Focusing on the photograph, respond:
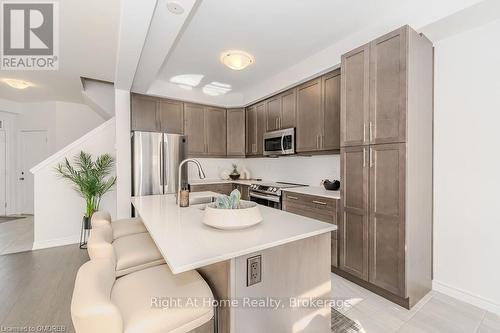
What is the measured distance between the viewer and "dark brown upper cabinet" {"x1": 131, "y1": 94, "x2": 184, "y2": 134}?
3.77 m

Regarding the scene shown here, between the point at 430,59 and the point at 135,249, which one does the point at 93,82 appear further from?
the point at 430,59

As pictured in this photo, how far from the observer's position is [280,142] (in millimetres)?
3693

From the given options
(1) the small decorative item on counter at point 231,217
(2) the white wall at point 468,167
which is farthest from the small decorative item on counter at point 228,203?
(2) the white wall at point 468,167

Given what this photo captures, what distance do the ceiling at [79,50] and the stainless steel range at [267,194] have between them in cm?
275

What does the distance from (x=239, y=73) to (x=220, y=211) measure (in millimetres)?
3005

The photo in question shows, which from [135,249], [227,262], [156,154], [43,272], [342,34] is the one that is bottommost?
[43,272]

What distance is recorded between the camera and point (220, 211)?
1.35m

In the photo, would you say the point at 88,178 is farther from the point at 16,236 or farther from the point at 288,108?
the point at 288,108

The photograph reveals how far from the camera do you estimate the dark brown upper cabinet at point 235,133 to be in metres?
4.66

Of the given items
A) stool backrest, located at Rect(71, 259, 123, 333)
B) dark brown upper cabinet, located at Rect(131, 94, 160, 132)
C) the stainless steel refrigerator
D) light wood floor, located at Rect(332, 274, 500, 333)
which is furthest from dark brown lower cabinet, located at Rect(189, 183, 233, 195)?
stool backrest, located at Rect(71, 259, 123, 333)

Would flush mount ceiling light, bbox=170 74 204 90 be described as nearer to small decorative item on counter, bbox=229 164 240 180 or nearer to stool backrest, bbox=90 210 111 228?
small decorative item on counter, bbox=229 164 240 180

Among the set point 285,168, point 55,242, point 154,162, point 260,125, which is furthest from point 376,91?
point 55,242

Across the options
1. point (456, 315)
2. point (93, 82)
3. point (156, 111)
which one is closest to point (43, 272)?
point (156, 111)

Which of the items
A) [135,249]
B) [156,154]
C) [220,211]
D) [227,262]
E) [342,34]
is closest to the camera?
[227,262]
